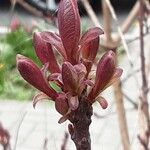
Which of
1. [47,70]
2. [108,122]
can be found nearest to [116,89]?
[47,70]

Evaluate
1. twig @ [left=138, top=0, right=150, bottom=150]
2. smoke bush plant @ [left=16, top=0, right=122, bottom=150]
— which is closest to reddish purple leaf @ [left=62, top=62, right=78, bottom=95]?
smoke bush plant @ [left=16, top=0, right=122, bottom=150]

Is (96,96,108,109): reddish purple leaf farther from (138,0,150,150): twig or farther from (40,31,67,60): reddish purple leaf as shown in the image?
(138,0,150,150): twig

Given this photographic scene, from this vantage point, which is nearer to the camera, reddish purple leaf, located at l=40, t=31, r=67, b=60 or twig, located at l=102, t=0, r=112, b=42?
reddish purple leaf, located at l=40, t=31, r=67, b=60

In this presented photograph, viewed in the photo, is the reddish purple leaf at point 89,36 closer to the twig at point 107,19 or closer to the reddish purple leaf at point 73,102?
the reddish purple leaf at point 73,102

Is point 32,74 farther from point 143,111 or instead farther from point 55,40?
point 143,111

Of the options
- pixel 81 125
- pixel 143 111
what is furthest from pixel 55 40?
pixel 143 111

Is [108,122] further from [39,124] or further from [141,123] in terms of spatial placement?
[141,123]

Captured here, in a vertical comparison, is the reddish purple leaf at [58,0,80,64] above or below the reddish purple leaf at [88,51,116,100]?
above
